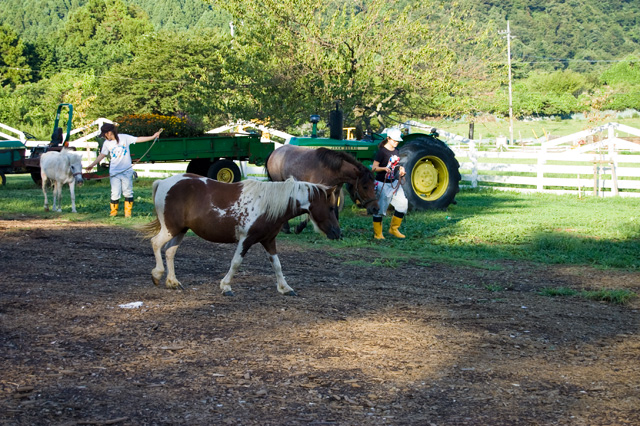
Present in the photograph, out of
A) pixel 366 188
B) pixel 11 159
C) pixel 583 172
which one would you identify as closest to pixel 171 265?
pixel 366 188

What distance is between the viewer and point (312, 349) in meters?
5.65

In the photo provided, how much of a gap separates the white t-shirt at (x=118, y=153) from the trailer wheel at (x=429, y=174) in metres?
5.85

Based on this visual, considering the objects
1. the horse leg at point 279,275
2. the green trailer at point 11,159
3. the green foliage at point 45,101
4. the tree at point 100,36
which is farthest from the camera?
the tree at point 100,36

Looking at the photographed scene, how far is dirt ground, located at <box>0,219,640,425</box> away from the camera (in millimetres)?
4406

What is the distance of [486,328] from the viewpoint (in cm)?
645

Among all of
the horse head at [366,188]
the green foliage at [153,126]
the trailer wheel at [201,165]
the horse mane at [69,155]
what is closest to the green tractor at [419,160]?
the horse head at [366,188]

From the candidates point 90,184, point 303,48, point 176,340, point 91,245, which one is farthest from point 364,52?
point 176,340

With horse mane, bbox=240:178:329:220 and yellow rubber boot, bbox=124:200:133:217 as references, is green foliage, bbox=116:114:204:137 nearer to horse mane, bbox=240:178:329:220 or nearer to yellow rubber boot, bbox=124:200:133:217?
yellow rubber boot, bbox=124:200:133:217

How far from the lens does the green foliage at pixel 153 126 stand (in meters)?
21.4

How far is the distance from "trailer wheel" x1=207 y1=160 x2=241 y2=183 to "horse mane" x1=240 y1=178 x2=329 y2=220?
43.0ft

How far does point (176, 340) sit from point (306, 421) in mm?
1936

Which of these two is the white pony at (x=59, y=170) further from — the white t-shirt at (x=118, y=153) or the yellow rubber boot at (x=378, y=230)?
the yellow rubber boot at (x=378, y=230)

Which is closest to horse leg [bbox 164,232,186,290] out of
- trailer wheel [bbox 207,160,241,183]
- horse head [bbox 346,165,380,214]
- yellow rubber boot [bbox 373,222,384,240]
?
horse head [bbox 346,165,380,214]

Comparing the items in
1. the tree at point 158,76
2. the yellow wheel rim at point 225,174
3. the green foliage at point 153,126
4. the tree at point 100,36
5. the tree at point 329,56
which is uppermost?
the tree at point 100,36
